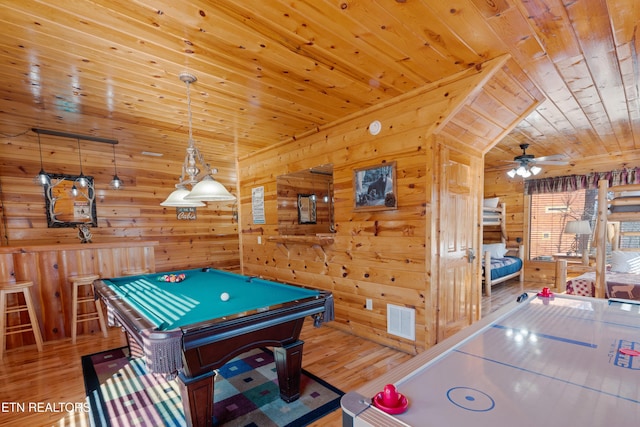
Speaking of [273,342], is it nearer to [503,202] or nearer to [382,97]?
[382,97]

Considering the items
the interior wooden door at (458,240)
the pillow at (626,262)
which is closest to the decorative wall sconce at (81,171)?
the interior wooden door at (458,240)

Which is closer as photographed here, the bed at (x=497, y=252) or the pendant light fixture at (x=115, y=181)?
the pendant light fixture at (x=115, y=181)

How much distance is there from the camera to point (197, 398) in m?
1.62

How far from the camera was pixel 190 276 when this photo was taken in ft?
10.4

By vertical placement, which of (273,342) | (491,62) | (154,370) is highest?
(491,62)

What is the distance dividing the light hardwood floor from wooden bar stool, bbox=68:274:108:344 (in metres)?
0.15

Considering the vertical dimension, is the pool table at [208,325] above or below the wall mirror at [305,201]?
below

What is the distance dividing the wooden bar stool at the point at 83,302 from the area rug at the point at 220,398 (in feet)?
2.72

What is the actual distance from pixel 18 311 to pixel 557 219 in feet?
28.2

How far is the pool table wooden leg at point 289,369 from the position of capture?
6.68 feet

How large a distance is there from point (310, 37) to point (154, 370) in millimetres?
2097

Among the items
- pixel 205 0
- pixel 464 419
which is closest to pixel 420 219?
pixel 464 419

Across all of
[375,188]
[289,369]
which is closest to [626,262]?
[375,188]

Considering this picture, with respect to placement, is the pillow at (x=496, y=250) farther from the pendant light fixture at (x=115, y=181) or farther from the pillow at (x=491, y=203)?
the pendant light fixture at (x=115, y=181)
